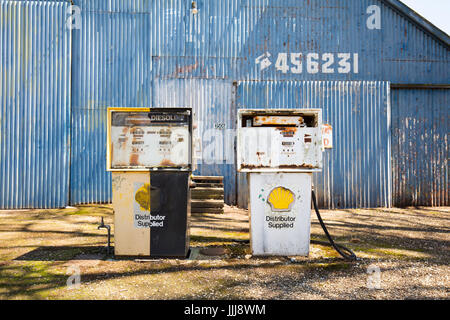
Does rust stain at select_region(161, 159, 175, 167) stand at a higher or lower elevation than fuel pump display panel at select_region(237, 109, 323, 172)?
lower

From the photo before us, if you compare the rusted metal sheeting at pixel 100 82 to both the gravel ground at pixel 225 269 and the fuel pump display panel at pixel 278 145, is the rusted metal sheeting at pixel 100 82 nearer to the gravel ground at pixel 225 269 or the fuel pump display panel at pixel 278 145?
the gravel ground at pixel 225 269

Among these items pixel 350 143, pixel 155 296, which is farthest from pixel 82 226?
pixel 350 143

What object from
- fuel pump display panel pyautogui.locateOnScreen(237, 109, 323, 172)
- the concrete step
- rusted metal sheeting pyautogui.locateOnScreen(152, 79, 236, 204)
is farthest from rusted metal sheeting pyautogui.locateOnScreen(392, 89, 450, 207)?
fuel pump display panel pyautogui.locateOnScreen(237, 109, 323, 172)

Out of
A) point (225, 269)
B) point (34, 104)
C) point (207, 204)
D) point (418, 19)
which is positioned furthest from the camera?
point (418, 19)

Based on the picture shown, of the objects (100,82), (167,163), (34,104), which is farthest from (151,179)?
(34,104)

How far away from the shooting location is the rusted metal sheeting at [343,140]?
9.41 metres

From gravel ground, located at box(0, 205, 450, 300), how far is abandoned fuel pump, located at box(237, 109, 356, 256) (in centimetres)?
31

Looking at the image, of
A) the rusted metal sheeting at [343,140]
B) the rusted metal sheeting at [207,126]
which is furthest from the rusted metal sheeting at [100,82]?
the rusted metal sheeting at [343,140]

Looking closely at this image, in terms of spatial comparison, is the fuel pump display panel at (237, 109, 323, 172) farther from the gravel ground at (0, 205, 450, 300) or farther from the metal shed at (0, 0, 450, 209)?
the metal shed at (0, 0, 450, 209)

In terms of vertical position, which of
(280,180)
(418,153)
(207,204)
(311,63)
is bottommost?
(207,204)

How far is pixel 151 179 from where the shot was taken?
4383 millimetres

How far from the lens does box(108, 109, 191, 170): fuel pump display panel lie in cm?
434

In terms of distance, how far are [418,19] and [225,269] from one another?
32.5 ft

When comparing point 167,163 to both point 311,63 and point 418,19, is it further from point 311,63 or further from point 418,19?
point 418,19
